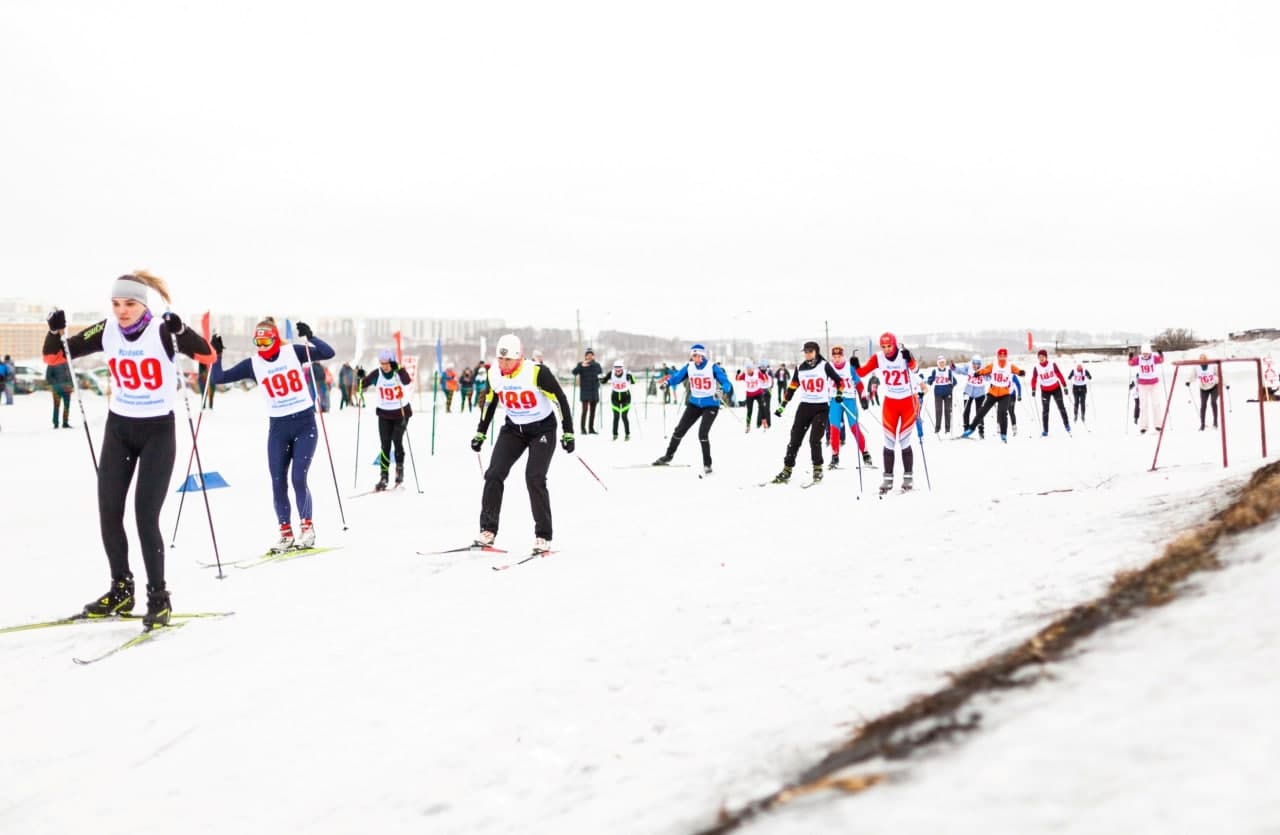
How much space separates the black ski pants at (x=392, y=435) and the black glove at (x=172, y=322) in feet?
21.1

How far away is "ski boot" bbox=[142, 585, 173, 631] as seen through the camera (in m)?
5.31

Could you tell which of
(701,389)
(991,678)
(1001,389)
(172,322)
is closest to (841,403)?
(701,389)

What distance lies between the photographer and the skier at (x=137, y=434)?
5352 millimetres

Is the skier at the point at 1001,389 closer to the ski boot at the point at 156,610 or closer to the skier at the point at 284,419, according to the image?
the skier at the point at 284,419

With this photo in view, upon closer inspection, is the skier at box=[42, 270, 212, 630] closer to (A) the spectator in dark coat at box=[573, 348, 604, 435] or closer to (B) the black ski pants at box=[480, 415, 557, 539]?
(B) the black ski pants at box=[480, 415, 557, 539]

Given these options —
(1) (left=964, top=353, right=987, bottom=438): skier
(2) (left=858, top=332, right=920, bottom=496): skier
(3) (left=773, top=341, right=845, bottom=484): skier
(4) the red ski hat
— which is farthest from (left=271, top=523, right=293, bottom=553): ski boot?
(1) (left=964, top=353, right=987, bottom=438): skier

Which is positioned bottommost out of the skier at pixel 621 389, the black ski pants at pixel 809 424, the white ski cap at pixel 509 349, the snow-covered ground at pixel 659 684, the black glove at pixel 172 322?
the snow-covered ground at pixel 659 684

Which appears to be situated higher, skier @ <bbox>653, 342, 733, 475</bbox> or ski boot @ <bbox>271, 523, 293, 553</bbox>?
skier @ <bbox>653, 342, 733, 475</bbox>

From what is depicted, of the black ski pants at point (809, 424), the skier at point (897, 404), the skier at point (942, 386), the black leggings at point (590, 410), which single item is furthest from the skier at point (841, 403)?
the black leggings at point (590, 410)

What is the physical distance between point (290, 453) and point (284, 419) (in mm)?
351

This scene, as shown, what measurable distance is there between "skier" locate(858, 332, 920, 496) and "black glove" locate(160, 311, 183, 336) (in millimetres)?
7736

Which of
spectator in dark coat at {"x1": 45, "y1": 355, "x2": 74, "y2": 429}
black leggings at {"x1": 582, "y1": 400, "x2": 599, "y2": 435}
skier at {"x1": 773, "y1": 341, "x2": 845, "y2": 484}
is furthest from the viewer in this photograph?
black leggings at {"x1": 582, "y1": 400, "x2": 599, "y2": 435}

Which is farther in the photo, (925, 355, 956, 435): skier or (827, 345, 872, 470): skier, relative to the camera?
(925, 355, 956, 435): skier

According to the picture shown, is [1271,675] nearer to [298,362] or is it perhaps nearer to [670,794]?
[670,794]
